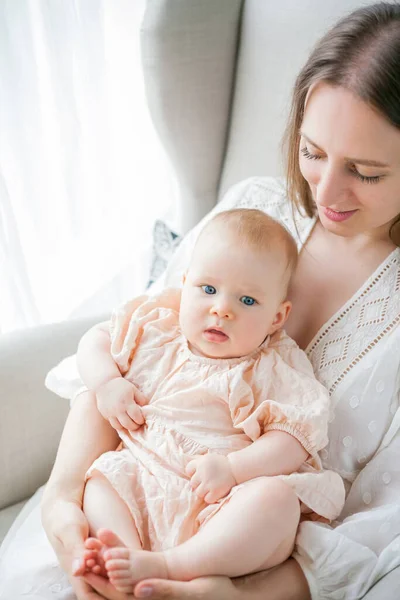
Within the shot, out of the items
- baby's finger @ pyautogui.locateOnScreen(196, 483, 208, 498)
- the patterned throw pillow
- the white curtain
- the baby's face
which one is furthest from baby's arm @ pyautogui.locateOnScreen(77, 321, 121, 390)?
the patterned throw pillow

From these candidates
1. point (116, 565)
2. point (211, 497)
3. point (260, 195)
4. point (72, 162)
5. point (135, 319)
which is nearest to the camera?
point (116, 565)

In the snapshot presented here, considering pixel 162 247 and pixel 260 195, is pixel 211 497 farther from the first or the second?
pixel 162 247

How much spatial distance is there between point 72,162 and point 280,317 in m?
0.74

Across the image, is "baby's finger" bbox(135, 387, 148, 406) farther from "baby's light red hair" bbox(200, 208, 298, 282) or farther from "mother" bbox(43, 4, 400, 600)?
"baby's light red hair" bbox(200, 208, 298, 282)

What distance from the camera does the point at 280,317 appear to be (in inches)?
45.4

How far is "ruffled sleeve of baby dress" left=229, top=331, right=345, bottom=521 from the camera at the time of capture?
1011mm

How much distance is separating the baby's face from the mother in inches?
5.3

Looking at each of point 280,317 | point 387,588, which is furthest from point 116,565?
point 280,317

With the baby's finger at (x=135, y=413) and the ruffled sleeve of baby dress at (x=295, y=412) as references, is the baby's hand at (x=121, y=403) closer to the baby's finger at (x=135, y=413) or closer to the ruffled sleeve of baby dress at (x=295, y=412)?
the baby's finger at (x=135, y=413)

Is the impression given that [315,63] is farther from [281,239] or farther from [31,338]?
[31,338]

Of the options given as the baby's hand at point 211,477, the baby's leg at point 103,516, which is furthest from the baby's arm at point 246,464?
the baby's leg at point 103,516

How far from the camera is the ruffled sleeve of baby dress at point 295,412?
1.01 m

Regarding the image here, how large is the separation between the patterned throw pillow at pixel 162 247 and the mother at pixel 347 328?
47 cm

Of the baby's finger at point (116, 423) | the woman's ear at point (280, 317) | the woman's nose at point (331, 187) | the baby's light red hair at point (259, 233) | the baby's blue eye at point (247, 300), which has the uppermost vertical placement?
the woman's nose at point (331, 187)
